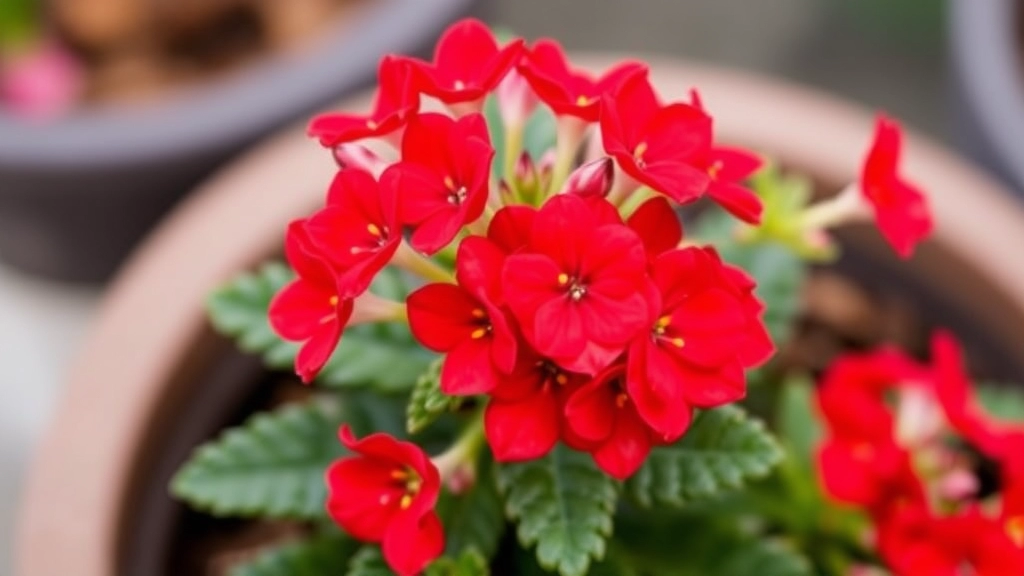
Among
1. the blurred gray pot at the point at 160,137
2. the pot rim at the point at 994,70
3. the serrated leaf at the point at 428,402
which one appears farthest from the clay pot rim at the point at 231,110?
the serrated leaf at the point at 428,402

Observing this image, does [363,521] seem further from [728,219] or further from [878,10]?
[878,10]

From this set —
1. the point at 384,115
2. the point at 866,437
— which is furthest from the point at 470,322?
the point at 866,437

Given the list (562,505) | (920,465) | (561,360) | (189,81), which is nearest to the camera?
(561,360)

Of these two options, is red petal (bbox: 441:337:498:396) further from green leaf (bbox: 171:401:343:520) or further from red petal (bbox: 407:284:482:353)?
green leaf (bbox: 171:401:343:520)

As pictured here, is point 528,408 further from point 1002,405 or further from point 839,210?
point 1002,405

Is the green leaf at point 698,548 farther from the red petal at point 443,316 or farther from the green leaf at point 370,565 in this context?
the red petal at point 443,316

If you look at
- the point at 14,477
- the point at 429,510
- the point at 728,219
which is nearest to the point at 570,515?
the point at 429,510
